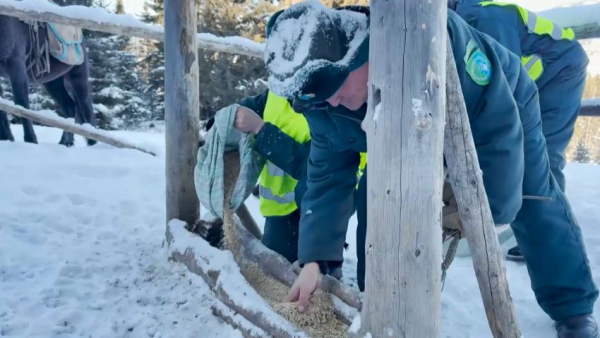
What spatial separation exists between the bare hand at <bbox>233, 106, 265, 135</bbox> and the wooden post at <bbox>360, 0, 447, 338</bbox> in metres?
1.17

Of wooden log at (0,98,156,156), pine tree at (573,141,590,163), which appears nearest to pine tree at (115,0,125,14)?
wooden log at (0,98,156,156)

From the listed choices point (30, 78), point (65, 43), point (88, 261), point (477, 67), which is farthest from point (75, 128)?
point (477, 67)

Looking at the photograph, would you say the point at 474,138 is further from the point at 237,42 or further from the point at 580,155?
the point at 580,155

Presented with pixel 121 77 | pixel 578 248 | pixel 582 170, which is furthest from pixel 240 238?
pixel 121 77

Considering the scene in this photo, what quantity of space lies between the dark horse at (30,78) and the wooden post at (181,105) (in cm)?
300

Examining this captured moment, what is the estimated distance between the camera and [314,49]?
3.95 feet

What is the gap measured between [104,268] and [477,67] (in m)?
1.72

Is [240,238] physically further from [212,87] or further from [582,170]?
[212,87]

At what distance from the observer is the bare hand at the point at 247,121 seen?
2260 mm

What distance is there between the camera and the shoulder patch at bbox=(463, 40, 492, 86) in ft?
4.35

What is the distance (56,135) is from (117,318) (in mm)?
6627

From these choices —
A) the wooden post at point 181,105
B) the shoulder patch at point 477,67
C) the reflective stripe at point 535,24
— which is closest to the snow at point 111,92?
the wooden post at point 181,105

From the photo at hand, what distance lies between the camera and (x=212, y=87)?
1130 cm

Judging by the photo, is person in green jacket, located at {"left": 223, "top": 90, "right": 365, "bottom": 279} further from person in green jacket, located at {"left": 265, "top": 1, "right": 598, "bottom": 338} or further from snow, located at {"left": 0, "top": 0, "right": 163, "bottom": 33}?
snow, located at {"left": 0, "top": 0, "right": 163, "bottom": 33}
